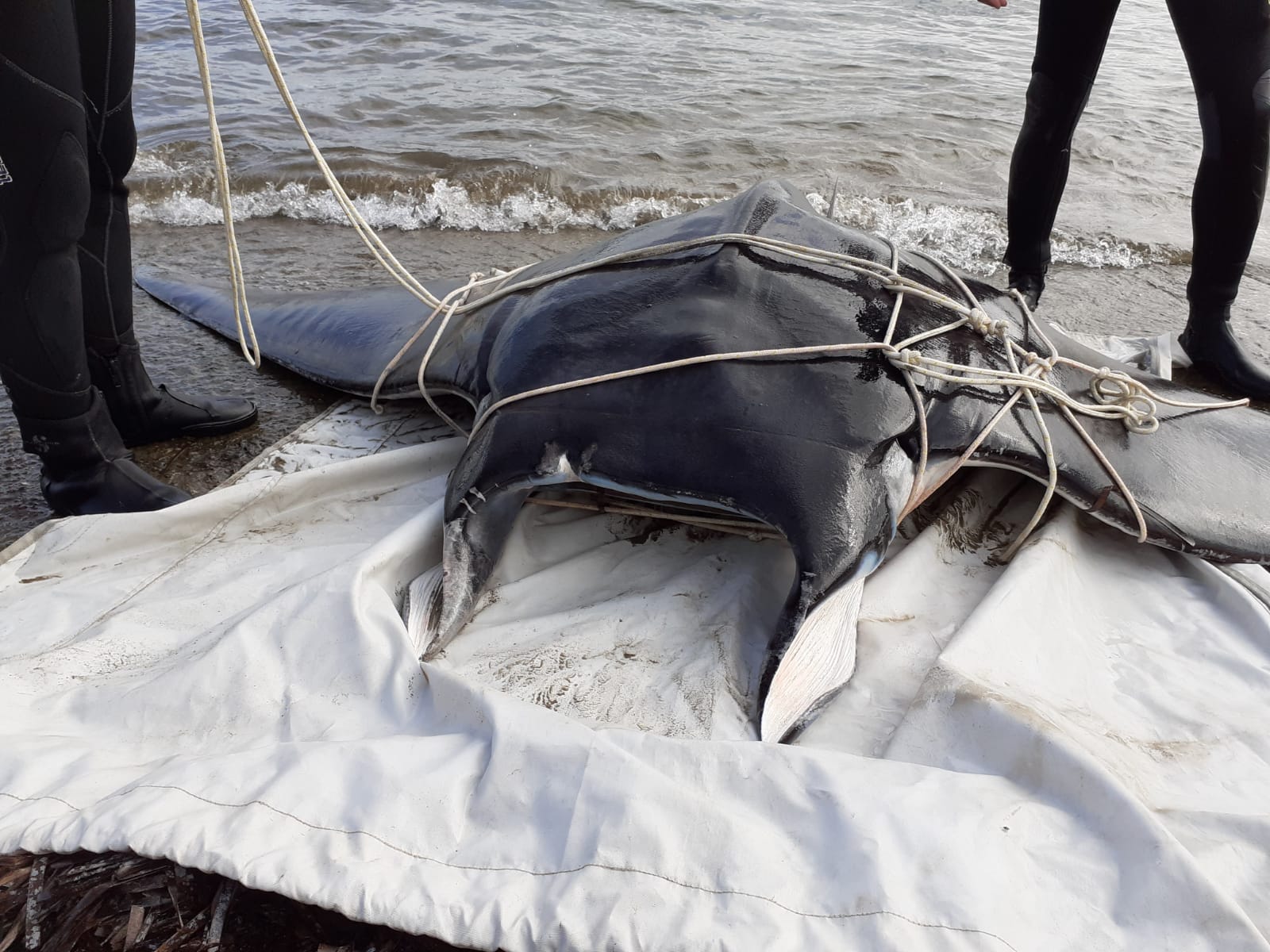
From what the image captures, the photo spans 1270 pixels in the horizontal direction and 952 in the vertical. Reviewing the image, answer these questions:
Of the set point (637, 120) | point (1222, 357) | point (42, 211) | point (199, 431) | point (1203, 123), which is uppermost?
point (1203, 123)

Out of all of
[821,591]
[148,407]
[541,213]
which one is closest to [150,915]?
[821,591]

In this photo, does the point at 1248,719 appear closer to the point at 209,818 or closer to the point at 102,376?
the point at 209,818

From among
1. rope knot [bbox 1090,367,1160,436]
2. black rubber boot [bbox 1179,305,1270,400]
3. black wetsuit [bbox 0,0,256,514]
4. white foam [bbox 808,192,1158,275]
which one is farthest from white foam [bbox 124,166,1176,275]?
rope knot [bbox 1090,367,1160,436]

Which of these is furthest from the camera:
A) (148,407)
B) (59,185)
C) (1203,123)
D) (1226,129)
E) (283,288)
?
(283,288)

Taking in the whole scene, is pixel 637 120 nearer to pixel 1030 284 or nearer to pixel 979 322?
pixel 1030 284

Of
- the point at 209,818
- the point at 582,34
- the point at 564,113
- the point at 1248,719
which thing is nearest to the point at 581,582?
the point at 209,818

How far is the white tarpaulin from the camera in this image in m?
1.16

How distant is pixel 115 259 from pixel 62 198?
0.56 m

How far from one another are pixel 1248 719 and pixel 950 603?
54cm

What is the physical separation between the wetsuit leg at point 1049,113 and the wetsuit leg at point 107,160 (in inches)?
114

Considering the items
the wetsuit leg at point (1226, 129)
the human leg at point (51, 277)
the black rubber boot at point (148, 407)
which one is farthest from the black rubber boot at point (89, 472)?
the wetsuit leg at point (1226, 129)

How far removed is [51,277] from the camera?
1979mm

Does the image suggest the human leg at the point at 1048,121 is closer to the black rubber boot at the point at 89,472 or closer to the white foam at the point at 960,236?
the white foam at the point at 960,236

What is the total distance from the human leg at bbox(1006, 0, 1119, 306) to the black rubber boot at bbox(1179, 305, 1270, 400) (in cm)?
59
